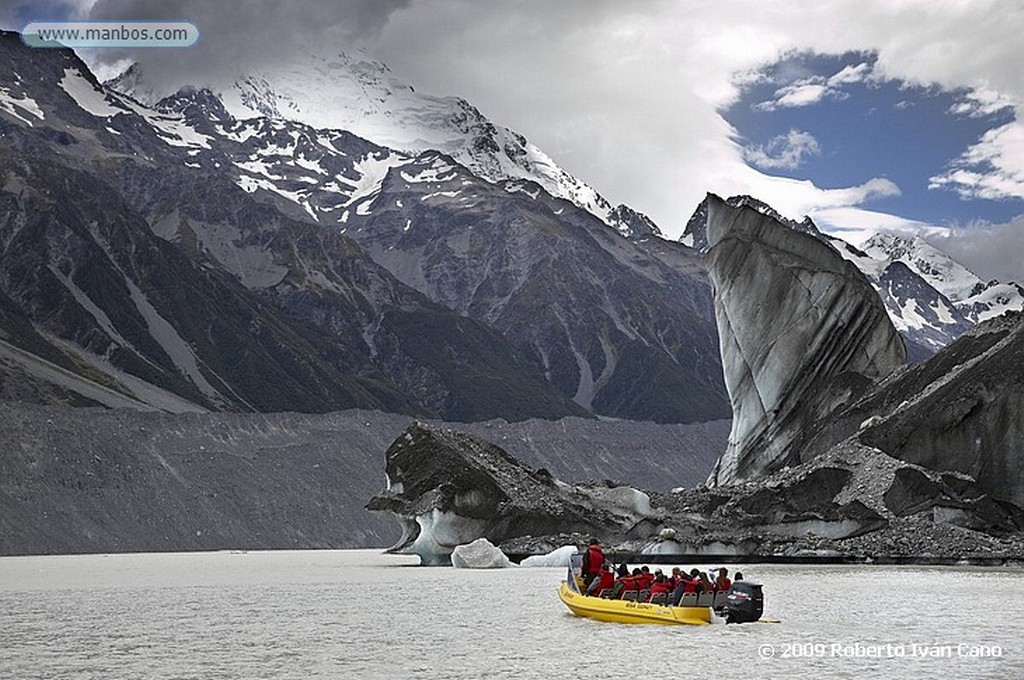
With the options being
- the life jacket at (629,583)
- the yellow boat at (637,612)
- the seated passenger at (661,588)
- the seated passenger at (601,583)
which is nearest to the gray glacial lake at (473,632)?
the yellow boat at (637,612)

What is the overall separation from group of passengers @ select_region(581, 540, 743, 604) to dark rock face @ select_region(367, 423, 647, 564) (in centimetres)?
3455

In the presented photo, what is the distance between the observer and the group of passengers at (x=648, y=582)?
4138cm

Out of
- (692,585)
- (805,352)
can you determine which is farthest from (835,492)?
(692,585)

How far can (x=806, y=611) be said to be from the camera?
148 feet

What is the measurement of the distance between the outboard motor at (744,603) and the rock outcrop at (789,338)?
52.6 m

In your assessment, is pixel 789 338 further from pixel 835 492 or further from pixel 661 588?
pixel 661 588

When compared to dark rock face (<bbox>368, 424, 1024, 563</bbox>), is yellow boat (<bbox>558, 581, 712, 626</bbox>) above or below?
below

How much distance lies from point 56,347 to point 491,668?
172 meters

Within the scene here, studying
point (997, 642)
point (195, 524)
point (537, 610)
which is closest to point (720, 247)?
point (195, 524)

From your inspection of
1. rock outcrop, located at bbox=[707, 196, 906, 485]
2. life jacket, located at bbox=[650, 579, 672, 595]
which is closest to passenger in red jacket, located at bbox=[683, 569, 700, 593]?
life jacket, located at bbox=[650, 579, 672, 595]

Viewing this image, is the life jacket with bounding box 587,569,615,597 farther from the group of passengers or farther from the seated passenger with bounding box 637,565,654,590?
the seated passenger with bounding box 637,565,654,590

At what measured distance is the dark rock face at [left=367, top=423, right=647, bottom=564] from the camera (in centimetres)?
8144

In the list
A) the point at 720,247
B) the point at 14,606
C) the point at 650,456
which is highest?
the point at 720,247

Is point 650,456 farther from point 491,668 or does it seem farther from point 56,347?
point 491,668
